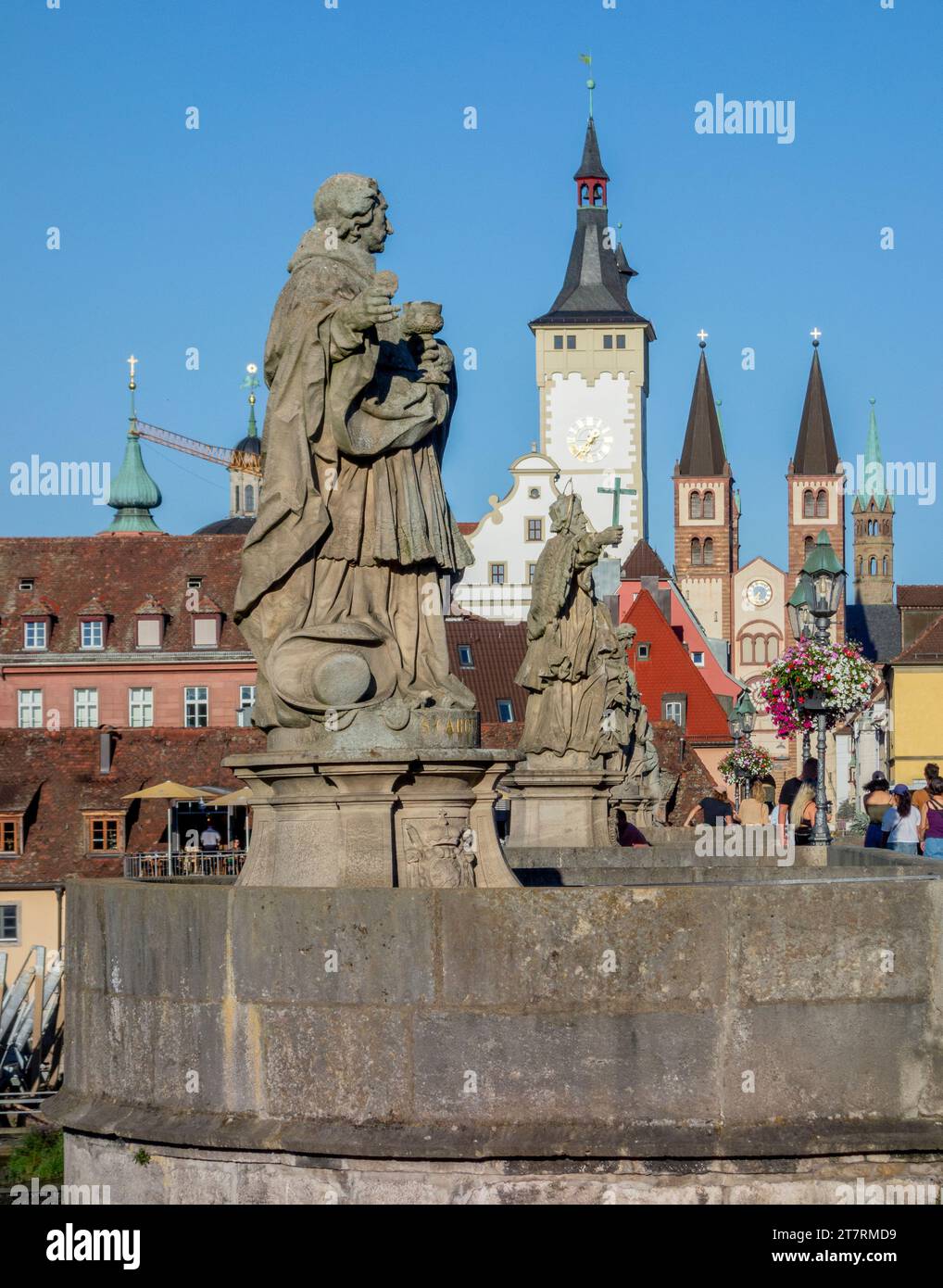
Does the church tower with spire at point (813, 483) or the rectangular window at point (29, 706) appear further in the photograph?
the church tower with spire at point (813, 483)

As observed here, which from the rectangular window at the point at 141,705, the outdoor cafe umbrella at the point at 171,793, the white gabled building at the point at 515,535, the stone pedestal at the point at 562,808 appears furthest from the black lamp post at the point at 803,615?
the white gabled building at the point at 515,535

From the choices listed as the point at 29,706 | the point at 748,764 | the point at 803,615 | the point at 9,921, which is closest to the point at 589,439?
the point at 29,706

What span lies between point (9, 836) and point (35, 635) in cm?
1839

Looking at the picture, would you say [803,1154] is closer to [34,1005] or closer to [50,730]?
[34,1005]

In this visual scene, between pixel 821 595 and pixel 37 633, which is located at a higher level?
pixel 37 633

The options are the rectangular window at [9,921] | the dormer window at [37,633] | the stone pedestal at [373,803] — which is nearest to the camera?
the stone pedestal at [373,803]

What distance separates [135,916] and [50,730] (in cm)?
4866

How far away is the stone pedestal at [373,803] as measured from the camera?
8133mm

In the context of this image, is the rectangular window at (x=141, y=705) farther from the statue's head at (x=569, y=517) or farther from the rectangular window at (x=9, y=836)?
the statue's head at (x=569, y=517)

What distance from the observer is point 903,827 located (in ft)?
49.0

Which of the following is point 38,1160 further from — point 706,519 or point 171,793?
point 706,519

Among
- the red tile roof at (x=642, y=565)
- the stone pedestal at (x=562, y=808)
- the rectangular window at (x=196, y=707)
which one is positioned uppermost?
the red tile roof at (x=642, y=565)

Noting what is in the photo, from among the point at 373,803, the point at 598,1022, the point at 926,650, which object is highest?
the point at 926,650

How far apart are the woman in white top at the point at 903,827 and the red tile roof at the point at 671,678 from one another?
59.4 meters
